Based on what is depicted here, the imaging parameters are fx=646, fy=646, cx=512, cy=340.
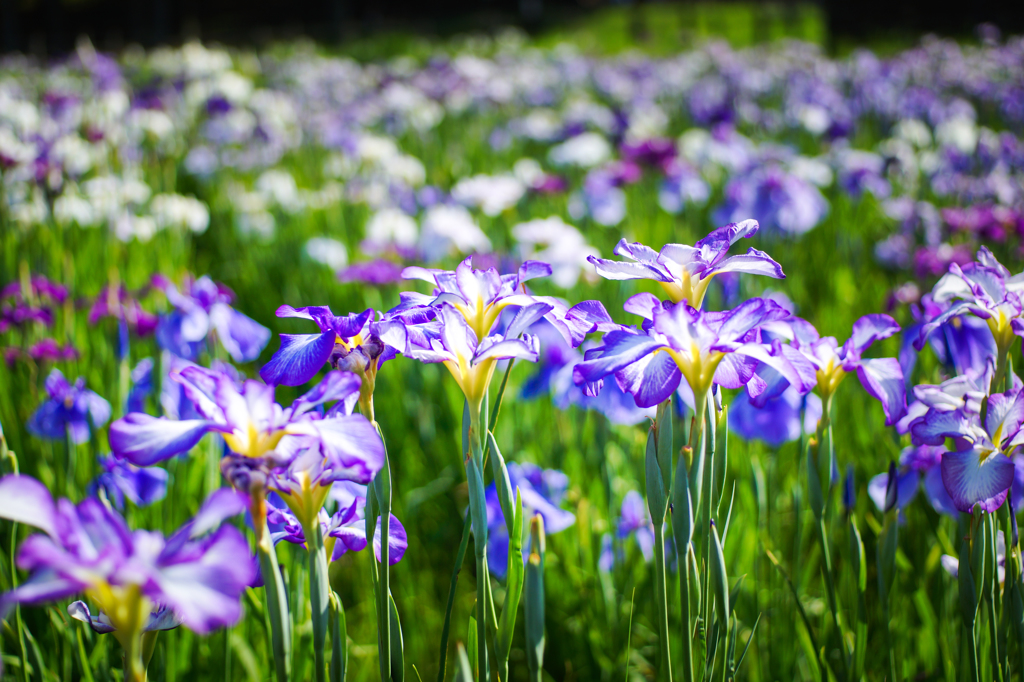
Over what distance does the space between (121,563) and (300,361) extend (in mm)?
269

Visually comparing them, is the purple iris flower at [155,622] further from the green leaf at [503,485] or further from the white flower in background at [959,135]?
the white flower in background at [959,135]

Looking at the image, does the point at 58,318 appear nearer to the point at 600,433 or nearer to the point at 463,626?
the point at 463,626

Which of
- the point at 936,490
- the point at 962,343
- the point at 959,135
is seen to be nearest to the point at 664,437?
the point at 936,490

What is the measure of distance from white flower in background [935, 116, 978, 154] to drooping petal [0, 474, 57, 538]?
5510mm

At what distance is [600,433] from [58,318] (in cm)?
186

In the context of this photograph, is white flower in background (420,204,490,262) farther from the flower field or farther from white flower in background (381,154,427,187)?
white flower in background (381,154,427,187)

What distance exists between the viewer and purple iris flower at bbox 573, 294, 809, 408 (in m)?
0.67

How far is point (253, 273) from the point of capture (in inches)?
136

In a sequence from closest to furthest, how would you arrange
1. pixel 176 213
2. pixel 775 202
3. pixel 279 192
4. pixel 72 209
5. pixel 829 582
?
pixel 829 582
pixel 775 202
pixel 72 209
pixel 176 213
pixel 279 192

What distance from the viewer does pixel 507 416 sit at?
2014 mm

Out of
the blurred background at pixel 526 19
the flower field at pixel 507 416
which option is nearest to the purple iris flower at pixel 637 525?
the flower field at pixel 507 416

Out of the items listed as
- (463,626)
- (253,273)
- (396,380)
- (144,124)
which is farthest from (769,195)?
(144,124)

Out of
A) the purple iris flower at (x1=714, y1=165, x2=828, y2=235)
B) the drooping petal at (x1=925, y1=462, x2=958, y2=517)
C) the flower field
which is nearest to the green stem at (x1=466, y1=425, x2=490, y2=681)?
the flower field

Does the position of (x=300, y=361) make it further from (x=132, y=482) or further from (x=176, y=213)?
(x=176, y=213)
